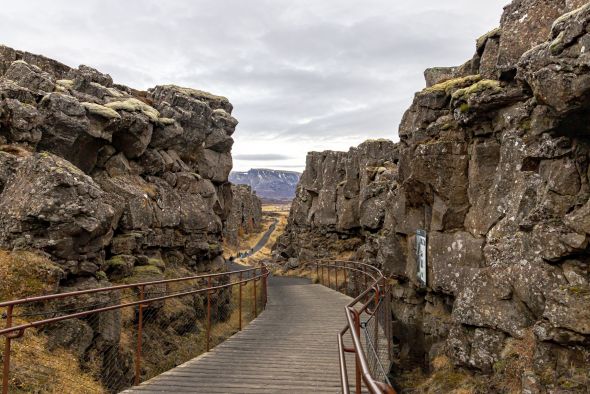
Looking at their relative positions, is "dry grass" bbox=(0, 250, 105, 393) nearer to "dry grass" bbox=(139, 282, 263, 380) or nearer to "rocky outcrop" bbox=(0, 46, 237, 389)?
"rocky outcrop" bbox=(0, 46, 237, 389)

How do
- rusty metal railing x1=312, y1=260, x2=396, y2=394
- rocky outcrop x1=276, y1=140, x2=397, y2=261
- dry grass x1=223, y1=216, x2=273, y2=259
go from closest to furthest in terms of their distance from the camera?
rusty metal railing x1=312, y1=260, x2=396, y2=394 < rocky outcrop x1=276, y1=140, x2=397, y2=261 < dry grass x1=223, y1=216, x2=273, y2=259

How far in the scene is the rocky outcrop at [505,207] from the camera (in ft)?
30.2

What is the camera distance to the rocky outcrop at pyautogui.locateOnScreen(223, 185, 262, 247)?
64531 mm

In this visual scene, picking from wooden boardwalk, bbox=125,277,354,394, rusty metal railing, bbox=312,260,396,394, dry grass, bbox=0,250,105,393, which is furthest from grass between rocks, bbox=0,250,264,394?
rusty metal railing, bbox=312,260,396,394

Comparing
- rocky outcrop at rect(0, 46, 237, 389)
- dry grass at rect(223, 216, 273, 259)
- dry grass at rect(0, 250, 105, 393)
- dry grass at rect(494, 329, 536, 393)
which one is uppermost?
rocky outcrop at rect(0, 46, 237, 389)

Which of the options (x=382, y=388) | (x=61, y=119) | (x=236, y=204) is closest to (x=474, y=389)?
(x=382, y=388)

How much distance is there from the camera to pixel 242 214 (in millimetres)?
78125

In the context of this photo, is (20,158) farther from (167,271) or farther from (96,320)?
(167,271)

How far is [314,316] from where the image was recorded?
15.8m

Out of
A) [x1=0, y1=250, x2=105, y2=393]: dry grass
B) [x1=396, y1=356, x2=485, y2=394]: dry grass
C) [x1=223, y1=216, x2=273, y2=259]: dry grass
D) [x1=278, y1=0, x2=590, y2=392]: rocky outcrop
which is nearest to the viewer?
[x1=0, y1=250, x2=105, y2=393]: dry grass

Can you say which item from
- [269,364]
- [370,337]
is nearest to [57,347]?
[269,364]

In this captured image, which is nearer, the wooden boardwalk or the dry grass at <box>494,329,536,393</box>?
the wooden boardwalk

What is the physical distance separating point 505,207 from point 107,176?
15.6m

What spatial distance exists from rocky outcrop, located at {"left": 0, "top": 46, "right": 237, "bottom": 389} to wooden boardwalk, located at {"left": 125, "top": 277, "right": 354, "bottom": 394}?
3.94 metres
